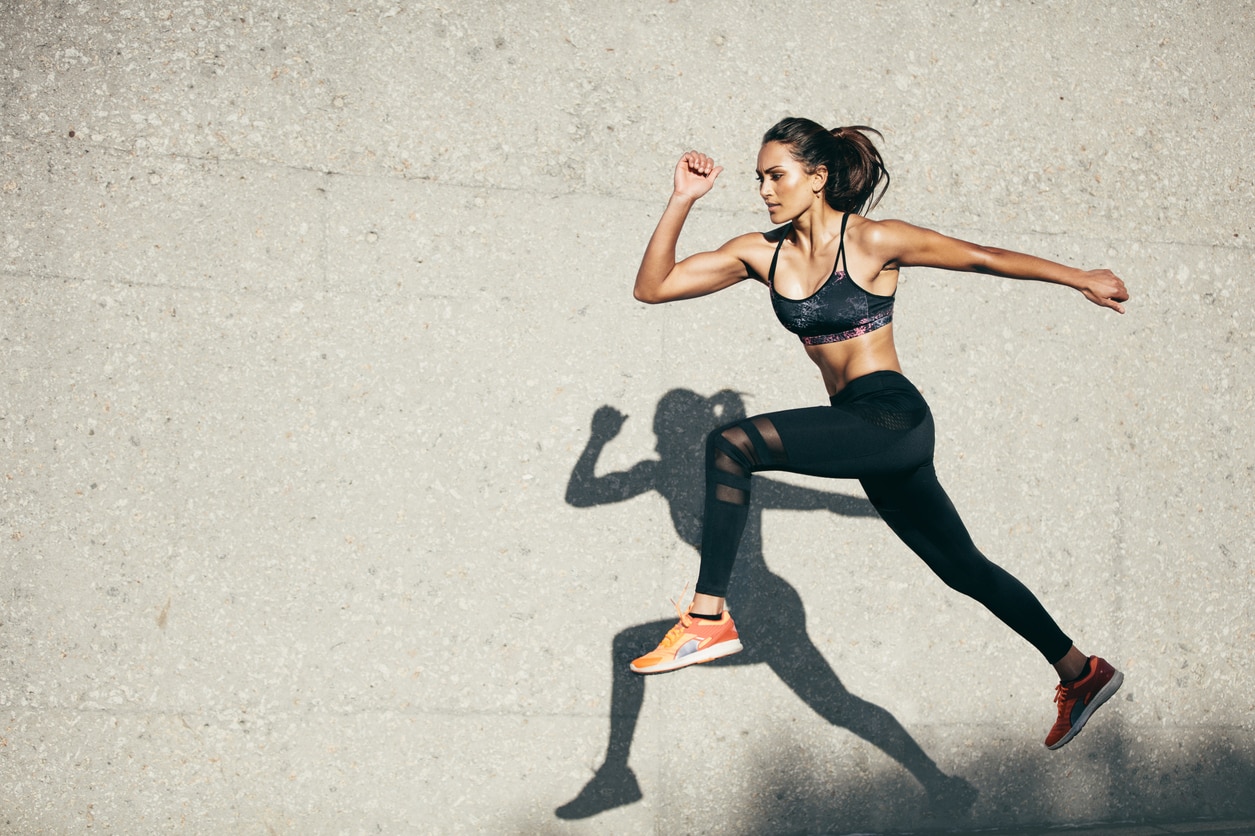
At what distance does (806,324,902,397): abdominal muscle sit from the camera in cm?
296

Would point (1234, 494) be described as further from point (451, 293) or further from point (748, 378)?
point (451, 293)

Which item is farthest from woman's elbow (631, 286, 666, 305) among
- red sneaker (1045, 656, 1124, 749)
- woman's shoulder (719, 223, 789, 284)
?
red sneaker (1045, 656, 1124, 749)

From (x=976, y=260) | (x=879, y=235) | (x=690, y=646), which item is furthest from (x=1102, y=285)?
(x=690, y=646)

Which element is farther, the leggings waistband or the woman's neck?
the woman's neck

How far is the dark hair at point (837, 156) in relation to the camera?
2988mm

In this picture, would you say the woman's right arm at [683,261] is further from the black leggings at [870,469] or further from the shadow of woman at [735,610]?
the shadow of woman at [735,610]

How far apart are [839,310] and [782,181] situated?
407mm

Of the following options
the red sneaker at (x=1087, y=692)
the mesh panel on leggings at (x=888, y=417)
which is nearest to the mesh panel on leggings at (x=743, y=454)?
the mesh panel on leggings at (x=888, y=417)

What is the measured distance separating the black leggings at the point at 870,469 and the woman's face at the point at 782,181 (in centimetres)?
54

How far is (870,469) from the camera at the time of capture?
110 inches

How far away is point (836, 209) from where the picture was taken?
3.11 metres

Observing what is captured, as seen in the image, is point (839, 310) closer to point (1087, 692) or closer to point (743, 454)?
point (743, 454)

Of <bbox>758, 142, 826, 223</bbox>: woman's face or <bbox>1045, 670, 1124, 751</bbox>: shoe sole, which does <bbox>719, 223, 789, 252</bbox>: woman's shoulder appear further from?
<bbox>1045, 670, 1124, 751</bbox>: shoe sole

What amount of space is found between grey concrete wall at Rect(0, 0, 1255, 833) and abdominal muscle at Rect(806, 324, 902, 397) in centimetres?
124
